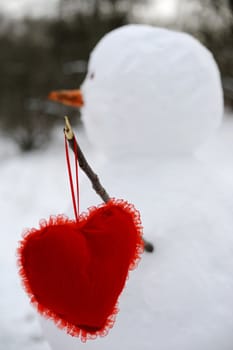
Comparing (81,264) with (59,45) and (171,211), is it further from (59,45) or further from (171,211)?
(59,45)

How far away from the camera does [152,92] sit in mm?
959

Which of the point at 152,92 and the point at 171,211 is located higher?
the point at 152,92

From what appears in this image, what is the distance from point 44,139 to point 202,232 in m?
3.44

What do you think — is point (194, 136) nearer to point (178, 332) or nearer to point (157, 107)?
point (157, 107)

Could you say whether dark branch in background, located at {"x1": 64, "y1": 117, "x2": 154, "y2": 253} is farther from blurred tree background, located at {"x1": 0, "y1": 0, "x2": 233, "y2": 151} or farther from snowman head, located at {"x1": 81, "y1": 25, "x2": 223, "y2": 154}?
blurred tree background, located at {"x1": 0, "y1": 0, "x2": 233, "y2": 151}

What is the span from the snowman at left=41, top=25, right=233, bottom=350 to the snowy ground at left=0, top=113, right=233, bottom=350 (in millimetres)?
146

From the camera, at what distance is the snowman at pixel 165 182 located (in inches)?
33.1

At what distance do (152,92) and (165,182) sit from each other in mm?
217

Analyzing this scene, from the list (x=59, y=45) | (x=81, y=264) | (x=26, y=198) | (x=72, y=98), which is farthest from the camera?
(x=59, y=45)

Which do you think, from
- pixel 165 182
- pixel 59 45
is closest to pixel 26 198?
pixel 165 182

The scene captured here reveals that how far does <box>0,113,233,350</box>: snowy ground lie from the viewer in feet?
4.96

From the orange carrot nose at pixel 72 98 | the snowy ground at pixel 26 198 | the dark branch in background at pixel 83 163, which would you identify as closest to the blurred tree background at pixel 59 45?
the snowy ground at pixel 26 198

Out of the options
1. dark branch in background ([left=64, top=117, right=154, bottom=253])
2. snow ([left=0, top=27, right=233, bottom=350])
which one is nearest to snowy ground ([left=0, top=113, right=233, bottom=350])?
snow ([left=0, top=27, right=233, bottom=350])

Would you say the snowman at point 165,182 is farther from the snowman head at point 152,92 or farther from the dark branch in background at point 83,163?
the dark branch in background at point 83,163
